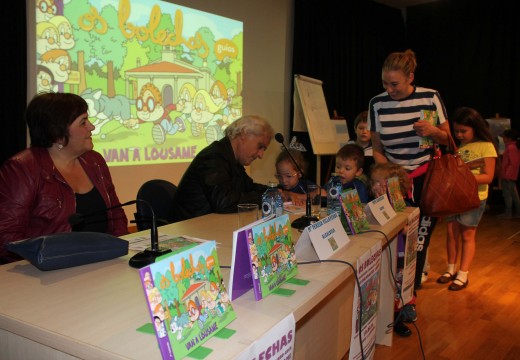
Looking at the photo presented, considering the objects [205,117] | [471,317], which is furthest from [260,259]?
[205,117]

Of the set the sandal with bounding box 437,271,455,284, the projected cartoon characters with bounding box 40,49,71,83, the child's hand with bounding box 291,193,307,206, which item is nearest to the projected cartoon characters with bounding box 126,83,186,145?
the projected cartoon characters with bounding box 40,49,71,83

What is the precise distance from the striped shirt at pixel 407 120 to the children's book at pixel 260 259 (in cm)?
157

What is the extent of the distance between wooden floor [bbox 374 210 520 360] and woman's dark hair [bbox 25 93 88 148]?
1.82 m

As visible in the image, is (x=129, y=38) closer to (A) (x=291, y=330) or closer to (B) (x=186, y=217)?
(B) (x=186, y=217)

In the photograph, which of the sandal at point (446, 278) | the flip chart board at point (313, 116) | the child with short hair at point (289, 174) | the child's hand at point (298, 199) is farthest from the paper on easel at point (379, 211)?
the flip chart board at point (313, 116)

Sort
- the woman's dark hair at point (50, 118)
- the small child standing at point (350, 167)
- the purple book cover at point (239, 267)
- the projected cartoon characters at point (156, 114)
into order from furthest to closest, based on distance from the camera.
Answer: the projected cartoon characters at point (156, 114) < the small child standing at point (350, 167) < the woman's dark hair at point (50, 118) < the purple book cover at point (239, 267)

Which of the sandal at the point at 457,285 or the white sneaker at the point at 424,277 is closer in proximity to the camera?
the sandal at the point at 457,285

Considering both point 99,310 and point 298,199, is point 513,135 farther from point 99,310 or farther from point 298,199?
point 99,310

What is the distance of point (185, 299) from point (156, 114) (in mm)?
3480

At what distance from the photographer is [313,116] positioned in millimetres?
5645

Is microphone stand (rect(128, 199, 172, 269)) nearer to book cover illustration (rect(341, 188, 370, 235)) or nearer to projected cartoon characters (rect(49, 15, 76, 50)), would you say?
book cover illustration (rect(341, 188, 370, 235))

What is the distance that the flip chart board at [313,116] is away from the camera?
217 inches

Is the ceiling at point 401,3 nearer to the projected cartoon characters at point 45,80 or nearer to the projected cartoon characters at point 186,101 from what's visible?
the projected cartoon characters at point 186,101

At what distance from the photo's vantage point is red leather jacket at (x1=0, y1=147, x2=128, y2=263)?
66.0 inches
